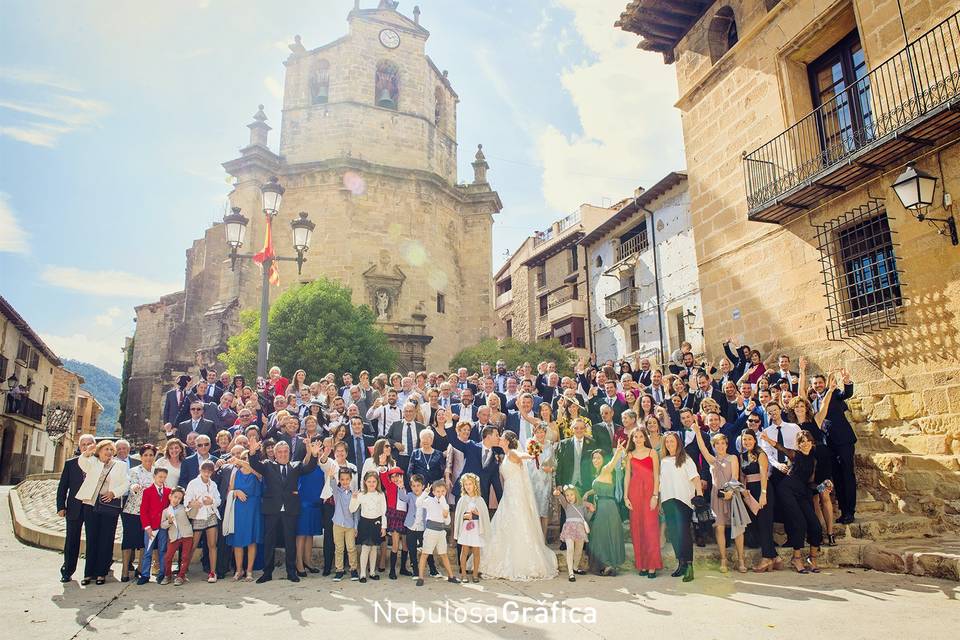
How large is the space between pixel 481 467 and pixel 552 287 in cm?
2337

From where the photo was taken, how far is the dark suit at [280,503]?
21.7 ft

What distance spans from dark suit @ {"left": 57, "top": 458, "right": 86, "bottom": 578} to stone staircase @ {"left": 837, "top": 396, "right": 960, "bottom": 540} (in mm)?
8584

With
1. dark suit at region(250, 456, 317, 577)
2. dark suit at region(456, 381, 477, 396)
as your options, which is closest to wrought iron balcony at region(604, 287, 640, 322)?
dark suit at region(456, 381, 477, 396)

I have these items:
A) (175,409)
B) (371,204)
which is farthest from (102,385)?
(175,409)

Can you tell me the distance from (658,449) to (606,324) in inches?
750

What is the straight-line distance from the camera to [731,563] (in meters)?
6.78

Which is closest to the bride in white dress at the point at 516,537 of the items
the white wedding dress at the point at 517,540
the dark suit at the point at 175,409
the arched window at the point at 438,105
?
the white wedding dress at the point at 517,540

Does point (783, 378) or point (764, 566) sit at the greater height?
point (783, 378)

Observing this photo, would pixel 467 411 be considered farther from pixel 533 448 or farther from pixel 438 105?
pixel 438 105

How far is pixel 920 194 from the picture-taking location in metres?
7.12

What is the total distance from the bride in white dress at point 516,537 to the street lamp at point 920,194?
18.3ft

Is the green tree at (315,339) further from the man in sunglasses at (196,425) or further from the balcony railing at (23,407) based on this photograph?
the balcony railing at (23,407)

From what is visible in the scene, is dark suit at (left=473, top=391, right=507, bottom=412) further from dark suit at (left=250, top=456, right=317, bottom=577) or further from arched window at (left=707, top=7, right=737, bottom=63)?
arched window at (left=707, top=7, right=737, bottom=63)

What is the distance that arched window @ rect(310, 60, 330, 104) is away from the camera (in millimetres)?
27348
